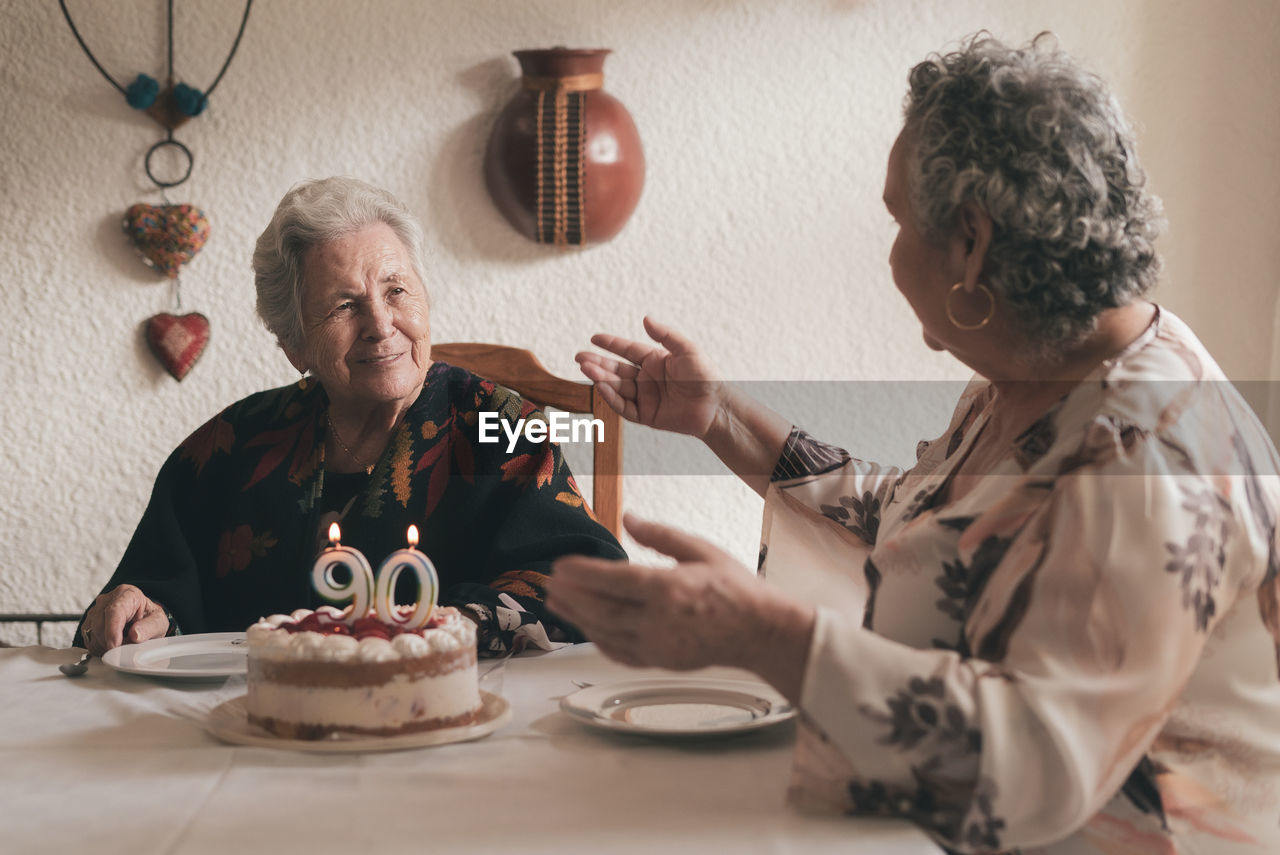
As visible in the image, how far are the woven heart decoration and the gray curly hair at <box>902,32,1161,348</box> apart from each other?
177cm

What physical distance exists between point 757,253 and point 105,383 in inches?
55.9

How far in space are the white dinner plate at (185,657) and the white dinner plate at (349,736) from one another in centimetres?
13

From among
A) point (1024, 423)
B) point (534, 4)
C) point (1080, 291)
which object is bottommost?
point (1024, 423)

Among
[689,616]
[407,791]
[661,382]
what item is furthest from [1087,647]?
[661,382]

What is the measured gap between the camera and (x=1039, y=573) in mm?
817

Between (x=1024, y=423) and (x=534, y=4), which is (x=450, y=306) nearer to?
(x=534, y=4)

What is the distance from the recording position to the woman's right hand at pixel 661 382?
4.61 feet

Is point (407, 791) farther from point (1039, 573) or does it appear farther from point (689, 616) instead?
point (1039, 573)

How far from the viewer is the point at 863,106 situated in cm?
255

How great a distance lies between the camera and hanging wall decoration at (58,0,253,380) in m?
2.29

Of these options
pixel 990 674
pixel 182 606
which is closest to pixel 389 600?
pixel 990 674

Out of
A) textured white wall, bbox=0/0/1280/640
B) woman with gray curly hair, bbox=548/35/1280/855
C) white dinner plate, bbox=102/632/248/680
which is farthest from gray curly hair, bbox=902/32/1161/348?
textured white wall, bbox=0/0/1280/640

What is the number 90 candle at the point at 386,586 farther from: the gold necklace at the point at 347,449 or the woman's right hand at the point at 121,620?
the gold necklace at the point at 347,449

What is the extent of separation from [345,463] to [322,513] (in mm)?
83
